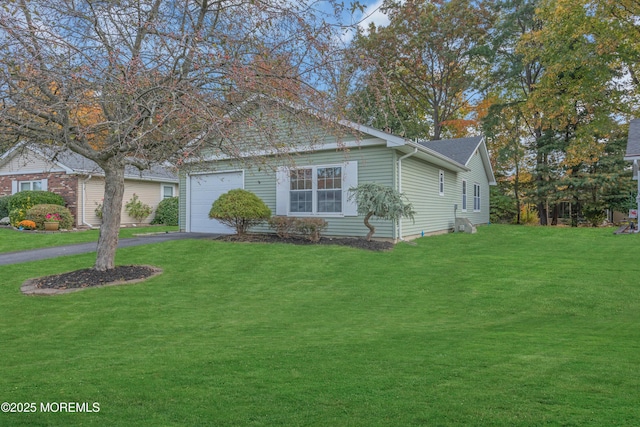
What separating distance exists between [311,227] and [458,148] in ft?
37.5

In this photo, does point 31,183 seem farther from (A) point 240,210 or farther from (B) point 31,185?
(A) point 240,210

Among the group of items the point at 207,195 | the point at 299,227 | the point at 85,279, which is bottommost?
the point at 85,279

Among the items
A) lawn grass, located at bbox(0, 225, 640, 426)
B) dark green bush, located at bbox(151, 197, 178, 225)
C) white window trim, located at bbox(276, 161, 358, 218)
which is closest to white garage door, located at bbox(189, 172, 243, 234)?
white window trim, located at bbox(276, 161, 358, 218)

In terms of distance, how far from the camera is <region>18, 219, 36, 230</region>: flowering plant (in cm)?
1589

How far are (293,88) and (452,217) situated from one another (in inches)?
550

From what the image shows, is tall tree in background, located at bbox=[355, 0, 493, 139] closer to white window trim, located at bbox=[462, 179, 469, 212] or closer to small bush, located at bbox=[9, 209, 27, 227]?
white window trim, located at bbox=[462, 179, 469, 212]

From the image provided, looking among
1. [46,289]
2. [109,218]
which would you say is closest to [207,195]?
[109,218]

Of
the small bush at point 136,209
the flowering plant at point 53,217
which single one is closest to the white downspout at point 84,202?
the flowering plant at point 53,217

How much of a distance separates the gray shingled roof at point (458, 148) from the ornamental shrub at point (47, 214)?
16838 mm

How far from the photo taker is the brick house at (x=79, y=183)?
60.3ft

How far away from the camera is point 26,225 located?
52.1 feet

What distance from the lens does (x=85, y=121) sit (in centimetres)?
727

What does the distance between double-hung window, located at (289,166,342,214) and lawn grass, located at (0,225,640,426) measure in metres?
3.97

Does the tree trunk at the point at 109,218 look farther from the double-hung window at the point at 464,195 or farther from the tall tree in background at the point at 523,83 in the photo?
the tall tree in background at the point at 523,83
